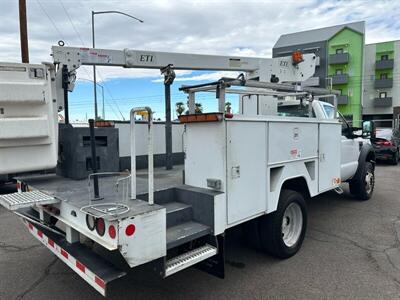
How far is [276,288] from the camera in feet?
12.1

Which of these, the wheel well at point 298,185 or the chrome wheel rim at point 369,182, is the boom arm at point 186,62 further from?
the chrome wheel rim at point 369,182

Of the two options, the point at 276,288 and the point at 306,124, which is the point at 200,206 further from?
the point at 306,124

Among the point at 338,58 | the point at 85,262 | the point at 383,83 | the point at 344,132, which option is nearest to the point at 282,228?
the point at 85,262

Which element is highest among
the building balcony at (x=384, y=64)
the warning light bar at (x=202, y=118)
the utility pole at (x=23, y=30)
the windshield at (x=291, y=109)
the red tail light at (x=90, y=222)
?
the building balcony at (x=384, y=64)

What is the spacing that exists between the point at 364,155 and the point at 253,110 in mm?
3147

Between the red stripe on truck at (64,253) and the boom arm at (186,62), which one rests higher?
the boom arm at (186,62)

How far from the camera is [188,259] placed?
2.99m

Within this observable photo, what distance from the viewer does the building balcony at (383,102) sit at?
4369 cm

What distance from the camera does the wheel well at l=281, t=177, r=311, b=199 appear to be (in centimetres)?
455

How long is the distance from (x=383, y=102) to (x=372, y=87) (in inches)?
106

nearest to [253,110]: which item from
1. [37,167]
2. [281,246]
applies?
[281,246]

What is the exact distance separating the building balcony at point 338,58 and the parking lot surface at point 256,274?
4321cm

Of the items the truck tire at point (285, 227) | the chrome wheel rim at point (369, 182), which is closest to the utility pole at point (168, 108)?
→ the truck tire at point (285, 227)

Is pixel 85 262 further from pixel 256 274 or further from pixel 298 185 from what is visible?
pixel 298 185
